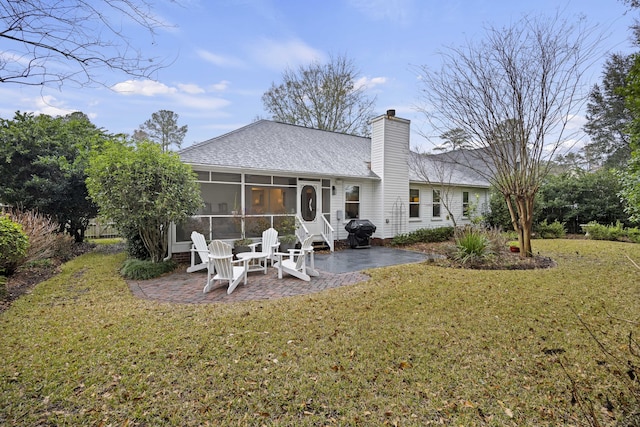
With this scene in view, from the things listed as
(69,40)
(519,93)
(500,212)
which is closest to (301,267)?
(69,40)

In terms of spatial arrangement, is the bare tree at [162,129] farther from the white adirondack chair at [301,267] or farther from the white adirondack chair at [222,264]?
the white adirondack chair at [222,264]

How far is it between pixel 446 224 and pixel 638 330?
1237 centimetres

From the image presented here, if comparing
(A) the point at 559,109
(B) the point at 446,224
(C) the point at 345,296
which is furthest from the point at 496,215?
(C) the point at 345,296

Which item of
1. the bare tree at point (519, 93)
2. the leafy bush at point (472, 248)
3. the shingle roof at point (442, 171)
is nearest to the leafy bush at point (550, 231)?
the shingle roof at point (442, 171)

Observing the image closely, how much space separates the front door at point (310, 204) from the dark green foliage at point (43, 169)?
25.1ft

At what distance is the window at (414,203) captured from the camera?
14.4 m

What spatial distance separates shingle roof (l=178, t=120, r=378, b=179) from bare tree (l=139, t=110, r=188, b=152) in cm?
1565

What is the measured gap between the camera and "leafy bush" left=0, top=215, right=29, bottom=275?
5922mm

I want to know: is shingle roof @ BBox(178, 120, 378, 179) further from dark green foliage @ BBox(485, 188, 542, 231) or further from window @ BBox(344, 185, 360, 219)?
dark green foliage @ BBox(485, 188, 542, 231)

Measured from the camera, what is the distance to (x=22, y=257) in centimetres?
673

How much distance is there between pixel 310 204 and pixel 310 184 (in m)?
0.75

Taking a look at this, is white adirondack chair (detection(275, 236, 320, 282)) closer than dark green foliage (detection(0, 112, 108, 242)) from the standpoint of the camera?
Yes

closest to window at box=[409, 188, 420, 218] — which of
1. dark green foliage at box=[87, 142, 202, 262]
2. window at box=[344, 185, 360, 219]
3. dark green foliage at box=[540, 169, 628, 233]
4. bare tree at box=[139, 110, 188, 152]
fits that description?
window at box=[344, 185, 360, 219]

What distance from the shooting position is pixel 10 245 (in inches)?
236
